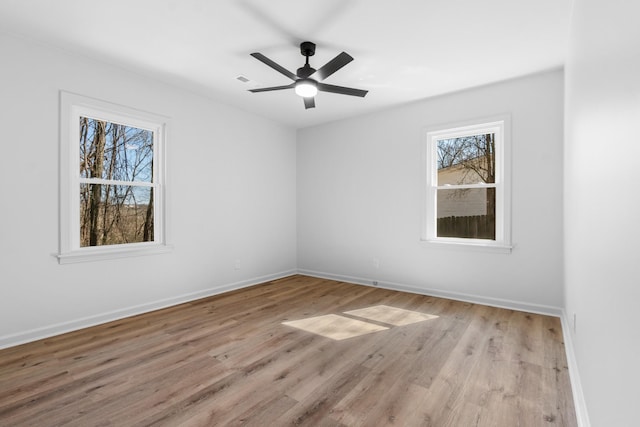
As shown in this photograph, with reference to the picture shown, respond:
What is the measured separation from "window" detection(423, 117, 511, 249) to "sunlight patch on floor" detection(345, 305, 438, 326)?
1.20 m

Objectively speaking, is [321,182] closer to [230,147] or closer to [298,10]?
[230,147]

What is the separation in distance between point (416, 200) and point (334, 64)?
2414 millimetres

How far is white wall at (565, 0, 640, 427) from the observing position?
34.2 inches

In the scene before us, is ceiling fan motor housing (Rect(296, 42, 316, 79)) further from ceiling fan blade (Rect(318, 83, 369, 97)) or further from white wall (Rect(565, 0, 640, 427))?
white wall (Rect(565, 0, 640, 427))

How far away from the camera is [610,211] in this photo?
1.17m

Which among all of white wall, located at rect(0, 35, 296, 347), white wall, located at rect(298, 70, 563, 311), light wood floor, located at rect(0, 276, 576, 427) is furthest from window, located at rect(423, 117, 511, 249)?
white wall, located at rect(0, 35, 296, 347)

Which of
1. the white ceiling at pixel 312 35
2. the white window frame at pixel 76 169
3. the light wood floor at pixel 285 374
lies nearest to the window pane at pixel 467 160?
the white ceiling at pixel 312 35

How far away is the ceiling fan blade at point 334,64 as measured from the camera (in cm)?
247

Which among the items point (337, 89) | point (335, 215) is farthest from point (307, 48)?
point (335, 215)

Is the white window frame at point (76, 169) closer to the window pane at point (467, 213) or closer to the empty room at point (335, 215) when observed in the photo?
the empty room at point (335, 215)

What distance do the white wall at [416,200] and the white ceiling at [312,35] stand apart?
0.43 m

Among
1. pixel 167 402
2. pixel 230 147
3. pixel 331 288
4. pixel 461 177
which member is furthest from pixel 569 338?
pixel 230 147

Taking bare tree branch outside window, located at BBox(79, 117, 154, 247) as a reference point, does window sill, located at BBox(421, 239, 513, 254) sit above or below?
below

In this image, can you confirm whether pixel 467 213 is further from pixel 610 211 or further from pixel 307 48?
pixel 610 211
